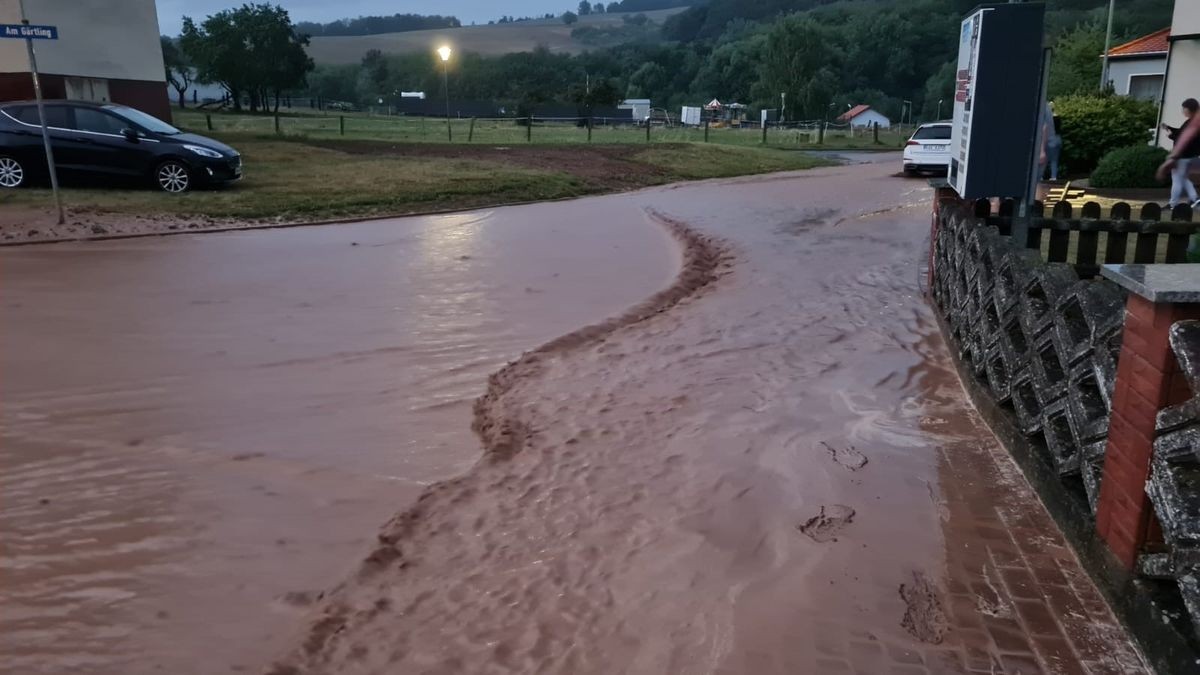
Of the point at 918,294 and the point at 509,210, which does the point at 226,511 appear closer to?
the point at 918,294

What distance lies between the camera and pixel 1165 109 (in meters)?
20.4

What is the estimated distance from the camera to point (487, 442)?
5359 mm

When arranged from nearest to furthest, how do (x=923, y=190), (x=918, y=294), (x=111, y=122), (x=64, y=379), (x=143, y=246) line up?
(x=64, y=379) → (x=918, y=294) → (x=143, y=246) → (x=111, y=122) → (x=923, y=190)

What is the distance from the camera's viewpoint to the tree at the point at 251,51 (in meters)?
73.8

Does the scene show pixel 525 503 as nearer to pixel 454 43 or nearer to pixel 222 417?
pixel 222 417

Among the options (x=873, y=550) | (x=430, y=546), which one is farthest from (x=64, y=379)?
(x=873, y=550)

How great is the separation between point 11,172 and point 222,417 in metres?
12.8

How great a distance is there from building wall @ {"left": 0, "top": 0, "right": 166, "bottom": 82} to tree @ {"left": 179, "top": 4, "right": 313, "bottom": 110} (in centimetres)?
5097

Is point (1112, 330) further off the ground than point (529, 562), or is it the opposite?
point (1112, 330)

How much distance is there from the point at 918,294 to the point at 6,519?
309 inches

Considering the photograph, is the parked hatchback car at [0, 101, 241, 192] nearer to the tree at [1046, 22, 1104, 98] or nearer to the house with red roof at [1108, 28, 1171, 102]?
the house with red roof at [1108, 28, 1171, 102]

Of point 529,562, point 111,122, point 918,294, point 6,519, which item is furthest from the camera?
point 111,122

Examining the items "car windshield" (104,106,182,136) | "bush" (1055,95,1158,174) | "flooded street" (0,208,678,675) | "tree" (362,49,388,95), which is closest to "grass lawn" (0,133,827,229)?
"car windshield" (104,106,182,136)

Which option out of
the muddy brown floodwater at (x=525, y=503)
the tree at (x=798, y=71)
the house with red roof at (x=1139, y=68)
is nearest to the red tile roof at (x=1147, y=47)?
the house with red roof at (x=1139, y=68)
